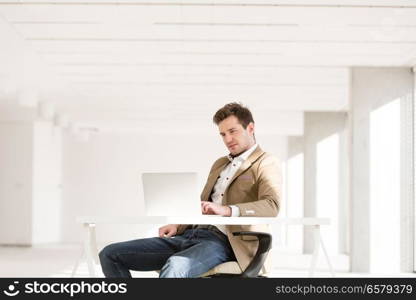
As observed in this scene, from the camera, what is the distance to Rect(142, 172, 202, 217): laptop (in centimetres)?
427

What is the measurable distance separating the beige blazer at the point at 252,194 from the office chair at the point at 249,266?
0.09ft

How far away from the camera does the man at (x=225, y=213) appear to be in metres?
3.99

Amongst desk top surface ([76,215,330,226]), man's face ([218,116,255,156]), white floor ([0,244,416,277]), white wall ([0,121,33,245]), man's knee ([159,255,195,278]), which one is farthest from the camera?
white wall ([0,121,33,245])

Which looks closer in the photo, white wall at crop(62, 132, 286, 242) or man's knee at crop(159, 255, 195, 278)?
man's knee at crop(159, 255, 195, 278)

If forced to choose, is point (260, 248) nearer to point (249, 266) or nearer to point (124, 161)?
point (249, 266)

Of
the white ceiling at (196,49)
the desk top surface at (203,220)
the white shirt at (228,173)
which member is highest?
the white ceiling at (196,49)

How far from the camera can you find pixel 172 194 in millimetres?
4340

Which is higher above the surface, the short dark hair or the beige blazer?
the short dark hair

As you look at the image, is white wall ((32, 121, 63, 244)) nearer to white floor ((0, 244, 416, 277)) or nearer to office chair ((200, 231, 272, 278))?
white floor ((0, 244, 416, 277))

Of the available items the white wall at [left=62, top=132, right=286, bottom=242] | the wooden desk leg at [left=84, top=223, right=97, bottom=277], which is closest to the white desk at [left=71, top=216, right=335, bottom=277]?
the wooden desk leg at [left=84, top=223, right=97, bottom=277]

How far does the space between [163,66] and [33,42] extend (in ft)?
7.30

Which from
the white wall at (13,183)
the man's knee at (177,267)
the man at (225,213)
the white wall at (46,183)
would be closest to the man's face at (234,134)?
the man at (225,213)

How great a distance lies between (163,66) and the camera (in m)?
11.8

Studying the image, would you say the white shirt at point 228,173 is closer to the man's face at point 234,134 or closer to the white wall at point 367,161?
the man's face at point 234,134
